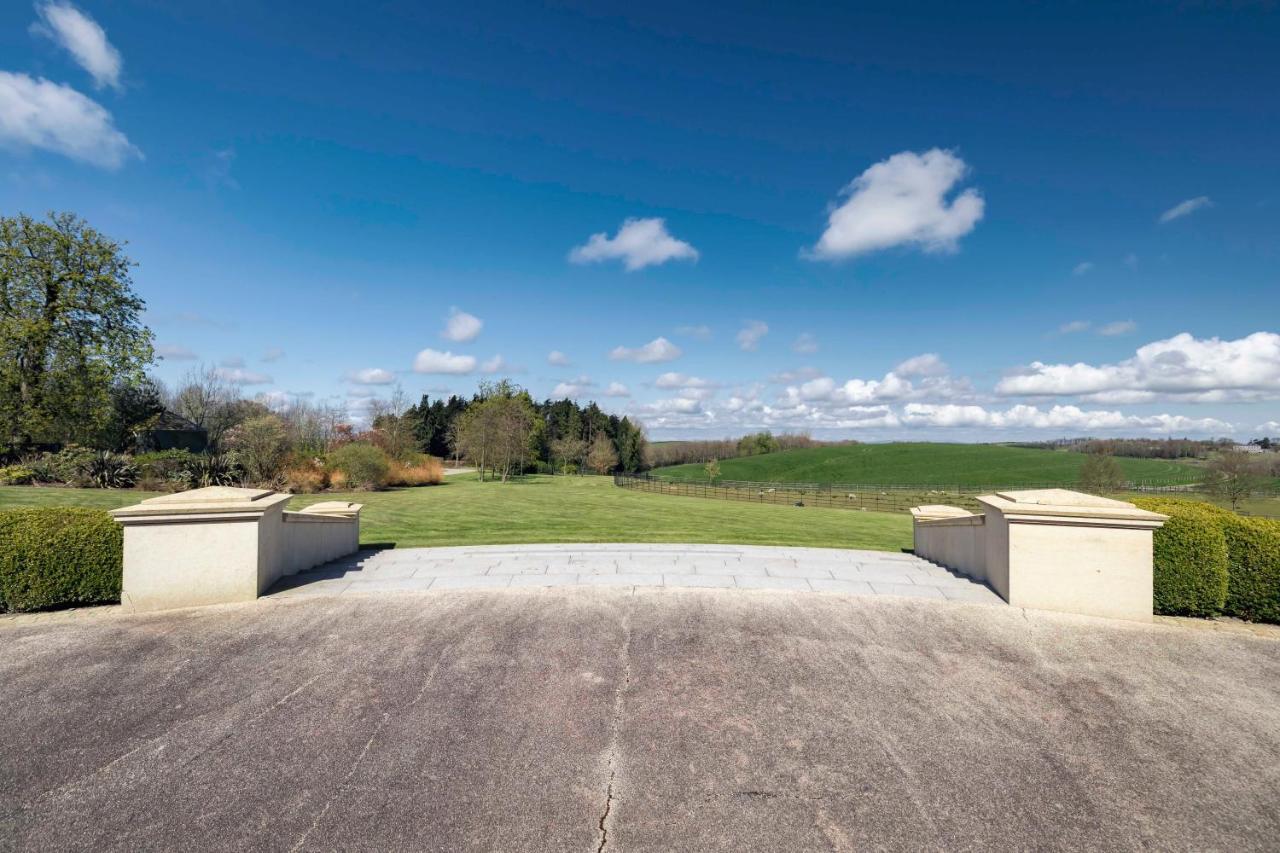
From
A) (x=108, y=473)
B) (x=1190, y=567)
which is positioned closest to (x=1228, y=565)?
(x=1190, y=567)

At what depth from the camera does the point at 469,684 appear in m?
4.86

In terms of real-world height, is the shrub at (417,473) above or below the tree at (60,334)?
below

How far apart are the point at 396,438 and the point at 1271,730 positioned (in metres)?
37.4

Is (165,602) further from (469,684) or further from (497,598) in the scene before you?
(469,684)

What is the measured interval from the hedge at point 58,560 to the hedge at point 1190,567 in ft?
41.4

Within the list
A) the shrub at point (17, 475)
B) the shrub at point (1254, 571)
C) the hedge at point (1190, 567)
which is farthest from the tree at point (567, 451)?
the shrub at point (1254, 571)

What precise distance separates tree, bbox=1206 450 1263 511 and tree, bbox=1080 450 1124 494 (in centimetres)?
658

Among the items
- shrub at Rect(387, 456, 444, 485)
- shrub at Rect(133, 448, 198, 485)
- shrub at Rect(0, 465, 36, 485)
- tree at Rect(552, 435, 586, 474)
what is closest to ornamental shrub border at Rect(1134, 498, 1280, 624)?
shrub at Rect(133, 448, 198, 485)

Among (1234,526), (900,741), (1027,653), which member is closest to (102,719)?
(900,741)

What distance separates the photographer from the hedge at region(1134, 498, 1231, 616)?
6719 mm

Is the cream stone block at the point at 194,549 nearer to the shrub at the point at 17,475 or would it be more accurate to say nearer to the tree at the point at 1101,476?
the shrub at the point at 17,475

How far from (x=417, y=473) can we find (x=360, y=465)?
18.2 feet

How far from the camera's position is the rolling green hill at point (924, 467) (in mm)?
60750

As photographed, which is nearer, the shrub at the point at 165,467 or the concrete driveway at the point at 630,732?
the concrete driveway at the point at 630,732
